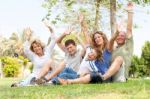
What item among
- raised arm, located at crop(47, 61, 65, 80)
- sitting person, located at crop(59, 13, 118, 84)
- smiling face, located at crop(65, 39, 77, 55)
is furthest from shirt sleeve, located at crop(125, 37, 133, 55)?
raised arm, located at crop(47, 61, 65, 80)

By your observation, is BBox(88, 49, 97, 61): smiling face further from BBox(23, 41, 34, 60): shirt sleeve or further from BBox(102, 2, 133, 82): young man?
BBox(23, 41, 34, 60): shirt sleeve

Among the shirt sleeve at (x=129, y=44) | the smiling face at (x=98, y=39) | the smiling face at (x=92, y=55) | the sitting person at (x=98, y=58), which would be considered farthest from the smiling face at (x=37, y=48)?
the shirt sleeve at (x=129, y=44)

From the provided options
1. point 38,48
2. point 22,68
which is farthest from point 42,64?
point 22,68

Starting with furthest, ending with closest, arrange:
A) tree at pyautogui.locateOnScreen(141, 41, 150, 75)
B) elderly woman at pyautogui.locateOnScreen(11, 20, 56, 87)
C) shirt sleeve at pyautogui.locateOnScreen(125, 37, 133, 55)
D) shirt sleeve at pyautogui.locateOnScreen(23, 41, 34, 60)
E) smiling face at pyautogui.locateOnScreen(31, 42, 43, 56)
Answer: tree at pyautogui.locateOnScreen(141, 41, 150, 75) < shirt sleeve at pyautogui.locateOnScreen(23, 41, 34, 60) < elderly woman at pyautogui.locateOnScreen(11, 20, 56, 87) < smiling face at pyautogui.locateOnScreen(31, 42, 43, 56) < shirt sleeve at pyautogui.locateOnScreen(125, 37, 133, 55)

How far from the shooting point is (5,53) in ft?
216

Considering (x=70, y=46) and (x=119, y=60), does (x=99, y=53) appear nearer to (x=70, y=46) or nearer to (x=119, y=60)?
(x=119, y=60)

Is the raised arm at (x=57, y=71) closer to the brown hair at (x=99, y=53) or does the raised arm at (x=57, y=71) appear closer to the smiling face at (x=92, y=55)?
the smiling face at (x=92, y=55)

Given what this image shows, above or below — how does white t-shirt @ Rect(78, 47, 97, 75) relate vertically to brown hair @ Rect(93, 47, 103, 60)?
below

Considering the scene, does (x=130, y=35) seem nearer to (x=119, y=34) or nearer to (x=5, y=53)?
(x=119, y=34)

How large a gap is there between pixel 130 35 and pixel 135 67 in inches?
1267

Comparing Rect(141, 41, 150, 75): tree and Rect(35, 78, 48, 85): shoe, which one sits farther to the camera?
Rect(141, 41, 150, 75): tree

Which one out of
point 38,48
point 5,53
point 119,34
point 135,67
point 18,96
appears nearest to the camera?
point 18,96

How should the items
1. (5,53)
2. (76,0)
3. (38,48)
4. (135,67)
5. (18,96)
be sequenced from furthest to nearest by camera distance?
(5,53), (135,67), (76,0), (38,48), (18,96)

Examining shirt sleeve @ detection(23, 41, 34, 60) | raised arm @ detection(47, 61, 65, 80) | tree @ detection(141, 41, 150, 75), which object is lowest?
tree @ detection(141, 41, 150, 75)
